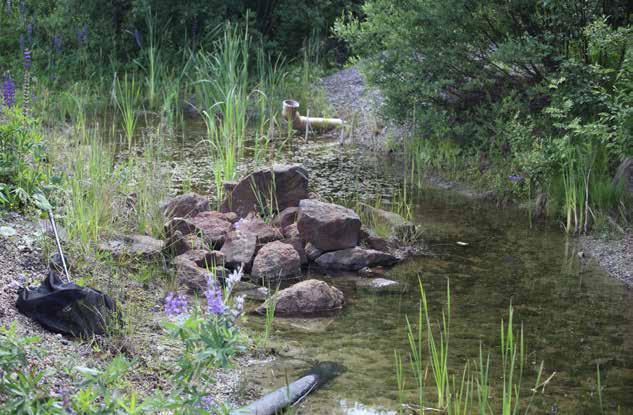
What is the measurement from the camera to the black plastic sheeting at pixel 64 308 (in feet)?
13.6

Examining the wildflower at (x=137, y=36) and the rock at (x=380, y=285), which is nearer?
the rock at (x=380, y=285)

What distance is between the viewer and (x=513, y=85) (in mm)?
8891

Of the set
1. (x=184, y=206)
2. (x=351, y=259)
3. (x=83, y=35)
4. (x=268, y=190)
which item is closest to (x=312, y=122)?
(x=268, y=190)

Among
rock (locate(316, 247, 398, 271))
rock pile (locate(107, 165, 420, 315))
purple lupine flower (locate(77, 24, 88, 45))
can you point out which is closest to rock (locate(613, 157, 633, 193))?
rock pile (locate(107, 165, 420, 315))

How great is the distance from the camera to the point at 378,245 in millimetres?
6656

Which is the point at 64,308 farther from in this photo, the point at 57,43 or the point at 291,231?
the point at 57,43

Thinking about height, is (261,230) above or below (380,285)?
above

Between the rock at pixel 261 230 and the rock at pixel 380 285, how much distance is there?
0.80 meters

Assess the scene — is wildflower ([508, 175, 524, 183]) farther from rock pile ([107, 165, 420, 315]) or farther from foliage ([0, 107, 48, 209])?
foliage ([0, 107, 48, 209])

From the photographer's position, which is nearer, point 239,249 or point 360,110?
point 239,249

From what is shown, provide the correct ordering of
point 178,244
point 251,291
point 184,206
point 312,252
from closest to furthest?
point 251,291 → point 178,244 → point 312,252 → point 184,206

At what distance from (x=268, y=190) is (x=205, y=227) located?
71 centimetres

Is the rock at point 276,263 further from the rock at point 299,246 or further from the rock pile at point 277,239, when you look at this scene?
the rock at point 299,246

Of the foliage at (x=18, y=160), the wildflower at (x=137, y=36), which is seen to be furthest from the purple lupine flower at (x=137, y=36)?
the foliage at (x=18, y=160)
